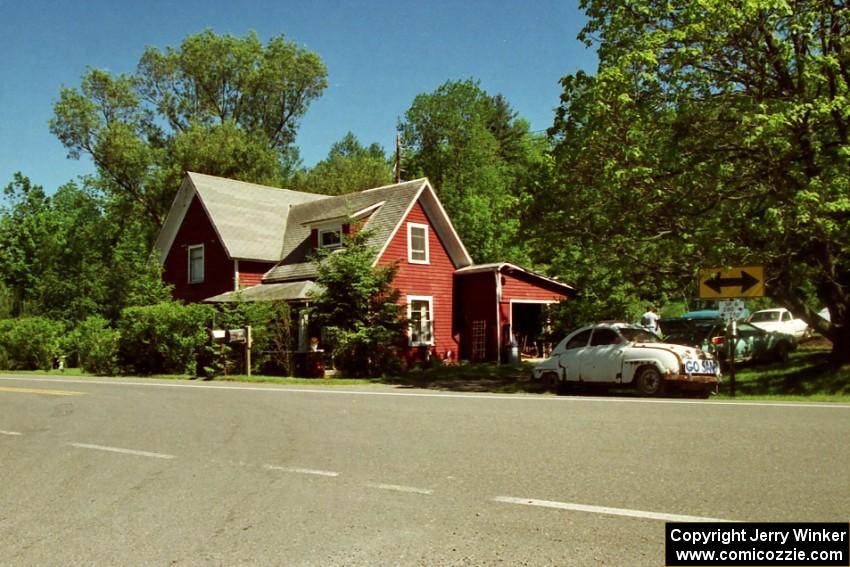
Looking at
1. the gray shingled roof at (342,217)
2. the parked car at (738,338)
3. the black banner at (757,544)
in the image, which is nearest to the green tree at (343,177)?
the gray shingled roof at (342,217)

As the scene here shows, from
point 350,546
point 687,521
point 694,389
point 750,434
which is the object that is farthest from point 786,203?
point 350,546

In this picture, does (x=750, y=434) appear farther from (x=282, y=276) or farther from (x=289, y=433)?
(x=282, y=276)

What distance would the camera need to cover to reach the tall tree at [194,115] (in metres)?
47.7

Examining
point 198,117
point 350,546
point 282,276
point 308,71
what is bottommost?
point 350,546

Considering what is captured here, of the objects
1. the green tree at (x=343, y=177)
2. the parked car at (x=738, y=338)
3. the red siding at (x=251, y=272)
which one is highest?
the green tree at (x=343, y=177)

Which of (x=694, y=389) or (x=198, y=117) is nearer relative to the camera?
(x=694, y=389)

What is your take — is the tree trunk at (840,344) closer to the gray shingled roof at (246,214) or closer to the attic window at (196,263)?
the gray shingled roof at (246,214)

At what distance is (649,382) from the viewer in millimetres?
16172

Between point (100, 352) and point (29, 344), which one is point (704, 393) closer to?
point (100, 352)

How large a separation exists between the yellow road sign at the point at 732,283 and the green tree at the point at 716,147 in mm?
594

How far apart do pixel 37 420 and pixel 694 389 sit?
41.1ft

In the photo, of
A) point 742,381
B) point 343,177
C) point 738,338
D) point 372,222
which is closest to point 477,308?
point 372,222

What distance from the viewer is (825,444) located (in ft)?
28.9

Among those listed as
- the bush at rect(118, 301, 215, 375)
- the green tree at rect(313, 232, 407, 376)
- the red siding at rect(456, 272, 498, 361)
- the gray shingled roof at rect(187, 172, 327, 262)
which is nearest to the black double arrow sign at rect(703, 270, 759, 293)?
the green tree at rect(313, 232, 407, 376)
